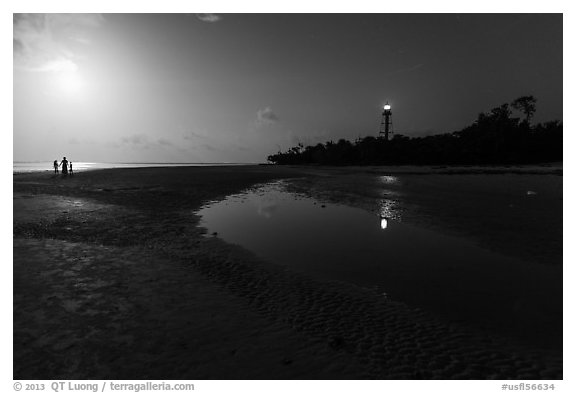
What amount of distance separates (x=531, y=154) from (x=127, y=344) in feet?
231

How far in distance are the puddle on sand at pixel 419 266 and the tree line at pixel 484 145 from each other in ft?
193

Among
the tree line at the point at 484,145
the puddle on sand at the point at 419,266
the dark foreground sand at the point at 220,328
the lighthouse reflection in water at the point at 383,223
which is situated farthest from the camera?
the tree line at the point at 484,145

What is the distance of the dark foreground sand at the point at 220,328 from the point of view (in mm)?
Answer: 3779

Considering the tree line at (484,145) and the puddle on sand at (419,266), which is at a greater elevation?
the tree line at (484,145)

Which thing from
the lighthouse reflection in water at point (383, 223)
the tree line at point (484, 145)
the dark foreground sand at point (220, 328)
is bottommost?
the dark foreground sand at point (220, 328)

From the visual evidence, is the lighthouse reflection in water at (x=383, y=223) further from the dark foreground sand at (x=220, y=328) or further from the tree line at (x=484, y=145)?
the tree line at (x=484, y=145)

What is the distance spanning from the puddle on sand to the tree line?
193 feet

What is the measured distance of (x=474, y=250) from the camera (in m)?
8.38

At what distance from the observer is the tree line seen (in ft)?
187

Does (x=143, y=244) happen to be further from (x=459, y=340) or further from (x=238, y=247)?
(x=459, y=340)

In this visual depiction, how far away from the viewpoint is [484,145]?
6019 centimetres

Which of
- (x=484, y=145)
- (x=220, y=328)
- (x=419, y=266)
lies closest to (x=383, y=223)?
(x=419, y=266)

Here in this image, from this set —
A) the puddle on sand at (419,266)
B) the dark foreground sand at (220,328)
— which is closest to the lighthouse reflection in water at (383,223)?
the puddle on sand at (419,266)
